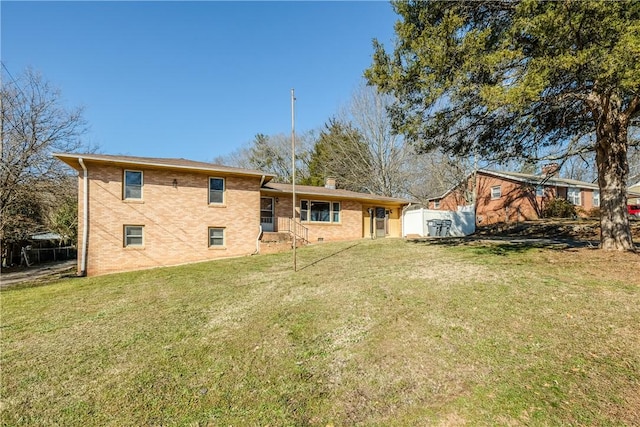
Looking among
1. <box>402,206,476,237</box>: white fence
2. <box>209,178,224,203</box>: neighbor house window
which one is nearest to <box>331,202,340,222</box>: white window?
<box>402,206,476,237</box>: white fence

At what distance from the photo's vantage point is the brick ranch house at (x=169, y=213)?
40.8ft

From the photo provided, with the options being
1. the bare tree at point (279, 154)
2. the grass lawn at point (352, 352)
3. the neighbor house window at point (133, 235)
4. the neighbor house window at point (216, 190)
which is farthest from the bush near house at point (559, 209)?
the neighbor house window at point (133, 235)

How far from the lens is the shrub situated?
22.6 metres

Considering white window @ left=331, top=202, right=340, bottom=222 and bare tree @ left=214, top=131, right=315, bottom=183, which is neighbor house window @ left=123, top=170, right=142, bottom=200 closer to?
white window @ left=331, top=202, right=340, bottom=222

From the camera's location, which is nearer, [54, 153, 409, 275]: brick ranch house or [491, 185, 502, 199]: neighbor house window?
[54, 153, 409, 275]: brick ranch house

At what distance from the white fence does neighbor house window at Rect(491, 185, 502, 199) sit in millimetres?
4469

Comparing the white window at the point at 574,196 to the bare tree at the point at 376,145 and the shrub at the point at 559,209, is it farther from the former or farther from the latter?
the bare tree at the point at 376,145

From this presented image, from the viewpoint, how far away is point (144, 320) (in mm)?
6230

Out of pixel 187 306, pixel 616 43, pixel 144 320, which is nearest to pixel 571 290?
pixel 616 43

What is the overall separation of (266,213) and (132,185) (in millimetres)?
6462

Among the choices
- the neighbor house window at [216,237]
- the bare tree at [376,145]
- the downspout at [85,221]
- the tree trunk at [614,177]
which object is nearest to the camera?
the tree trunk at [614,177]

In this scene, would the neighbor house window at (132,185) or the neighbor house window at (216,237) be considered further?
the neighbor house window at (216,237)

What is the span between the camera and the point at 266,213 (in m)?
16.8

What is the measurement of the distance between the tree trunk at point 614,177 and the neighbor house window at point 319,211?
12.5 m
